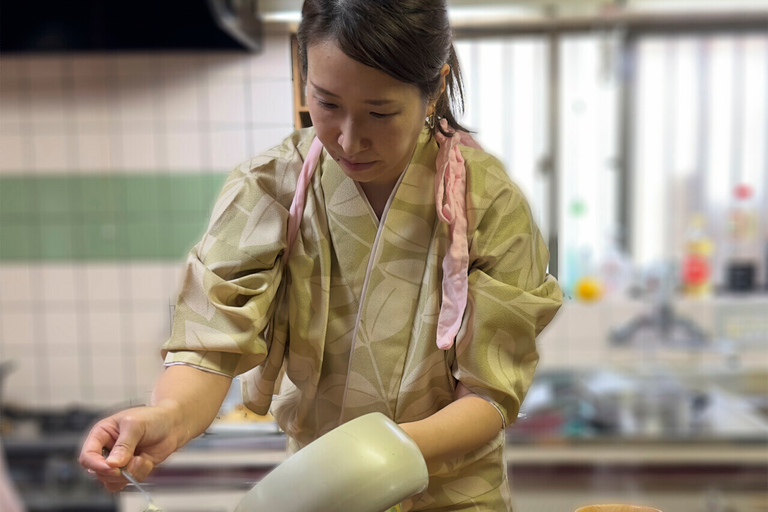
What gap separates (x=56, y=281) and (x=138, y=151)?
1.49 feet

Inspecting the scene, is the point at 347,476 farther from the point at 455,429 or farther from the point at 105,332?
the point at 105,332

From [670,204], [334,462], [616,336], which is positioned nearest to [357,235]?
[334,462]

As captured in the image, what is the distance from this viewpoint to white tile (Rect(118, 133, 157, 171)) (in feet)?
5.90

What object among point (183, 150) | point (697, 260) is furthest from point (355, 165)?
point (697, 260)

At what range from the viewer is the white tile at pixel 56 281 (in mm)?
1917

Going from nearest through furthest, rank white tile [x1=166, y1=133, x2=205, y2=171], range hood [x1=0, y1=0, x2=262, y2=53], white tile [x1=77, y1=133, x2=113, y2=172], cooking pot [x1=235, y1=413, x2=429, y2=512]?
cooking pot [x1=235, y1=413, x2=429, y2=512]
range hood [x1=0, y1=0, x2=262, y2=53]
white tile [x1=166, y1=133, x2=205, y2=171]
white tile [x1=77, y1=133, x2=113, y2=172]

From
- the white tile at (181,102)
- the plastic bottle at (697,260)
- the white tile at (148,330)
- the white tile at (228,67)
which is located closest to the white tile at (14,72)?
the white tile at (181,102)

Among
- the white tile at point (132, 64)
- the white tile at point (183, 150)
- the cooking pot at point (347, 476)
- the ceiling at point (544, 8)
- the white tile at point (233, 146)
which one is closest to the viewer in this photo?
the cooking pot at point (347, 476)

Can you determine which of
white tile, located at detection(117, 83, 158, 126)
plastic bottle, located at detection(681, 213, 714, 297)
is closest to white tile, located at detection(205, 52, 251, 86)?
white tile, located at detection(117, 83, 158, 126)

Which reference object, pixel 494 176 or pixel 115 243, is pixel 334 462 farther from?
pixel 115 243

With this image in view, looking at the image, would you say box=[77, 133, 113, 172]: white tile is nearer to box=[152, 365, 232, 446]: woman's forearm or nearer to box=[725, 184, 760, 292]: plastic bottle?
box=[152, 365, 232, 446]: woman's forearm

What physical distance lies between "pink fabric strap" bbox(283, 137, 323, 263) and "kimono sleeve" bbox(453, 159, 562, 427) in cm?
14

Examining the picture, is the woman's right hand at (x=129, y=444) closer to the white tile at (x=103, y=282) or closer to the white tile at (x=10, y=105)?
the white tile at (x=103, y=282)

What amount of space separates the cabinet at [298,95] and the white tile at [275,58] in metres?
0.02
